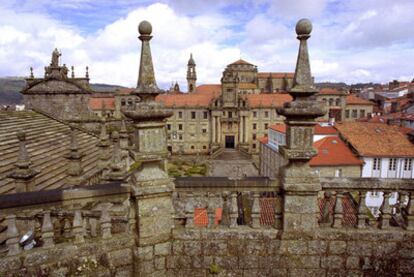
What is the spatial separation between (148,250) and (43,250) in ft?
4.40

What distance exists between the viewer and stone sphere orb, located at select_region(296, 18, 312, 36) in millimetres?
4113

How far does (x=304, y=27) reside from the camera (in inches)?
162

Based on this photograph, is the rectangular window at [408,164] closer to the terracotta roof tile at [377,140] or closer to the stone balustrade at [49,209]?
the terracotta roof tile at [377,140]

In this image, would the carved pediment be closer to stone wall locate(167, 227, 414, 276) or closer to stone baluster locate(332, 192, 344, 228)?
stone wall locate(167, 227, 414, 276)

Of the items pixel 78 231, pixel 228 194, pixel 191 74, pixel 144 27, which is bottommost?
pixel 78 231

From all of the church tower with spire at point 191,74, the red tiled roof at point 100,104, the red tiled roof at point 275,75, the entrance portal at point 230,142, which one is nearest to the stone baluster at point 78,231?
the entrance portal at point 230,142

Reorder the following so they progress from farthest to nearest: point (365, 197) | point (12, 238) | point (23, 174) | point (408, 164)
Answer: point (408, 164), point (23, 174), point (365, 197), point (12, 238)

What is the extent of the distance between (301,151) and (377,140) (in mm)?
24387

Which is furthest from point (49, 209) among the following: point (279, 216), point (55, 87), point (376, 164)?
point (376, 164)

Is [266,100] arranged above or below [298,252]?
above

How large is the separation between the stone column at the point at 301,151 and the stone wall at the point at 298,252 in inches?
11.1

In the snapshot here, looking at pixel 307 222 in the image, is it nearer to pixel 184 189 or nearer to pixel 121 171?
pixel 184 189

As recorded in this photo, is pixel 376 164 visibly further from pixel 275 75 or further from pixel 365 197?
pixel 275 75

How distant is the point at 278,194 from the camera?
4.39 meters
